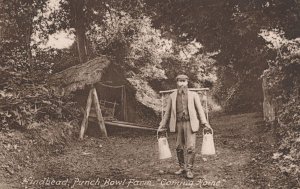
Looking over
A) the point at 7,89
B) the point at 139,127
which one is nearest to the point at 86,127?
the point at 139,127

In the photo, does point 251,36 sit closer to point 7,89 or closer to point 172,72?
point 172,72

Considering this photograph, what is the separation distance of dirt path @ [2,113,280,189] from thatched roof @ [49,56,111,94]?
1.88 m

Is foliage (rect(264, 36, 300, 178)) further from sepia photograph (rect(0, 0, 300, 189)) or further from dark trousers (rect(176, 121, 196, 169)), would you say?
dark trousers (rect(176, 121, 196, 169))

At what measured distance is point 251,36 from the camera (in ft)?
51.8

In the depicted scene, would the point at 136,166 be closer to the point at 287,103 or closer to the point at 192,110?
the point at 192,110

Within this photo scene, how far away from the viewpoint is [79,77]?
14.6 meters

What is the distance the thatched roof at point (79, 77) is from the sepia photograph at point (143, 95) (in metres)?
0.04

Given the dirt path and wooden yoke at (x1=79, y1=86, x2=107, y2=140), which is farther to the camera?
wooden yoke at (x1=79, y1=86, x2=107, y2=140)

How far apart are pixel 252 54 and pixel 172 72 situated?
18.0ft

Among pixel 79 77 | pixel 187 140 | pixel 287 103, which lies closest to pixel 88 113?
pixel 79 77

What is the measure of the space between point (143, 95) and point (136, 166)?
269 inches

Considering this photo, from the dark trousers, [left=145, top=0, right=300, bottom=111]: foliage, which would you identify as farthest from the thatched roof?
the dark trousers

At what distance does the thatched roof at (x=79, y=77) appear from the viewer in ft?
47.3

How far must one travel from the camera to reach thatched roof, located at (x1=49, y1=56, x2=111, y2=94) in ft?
47.3
